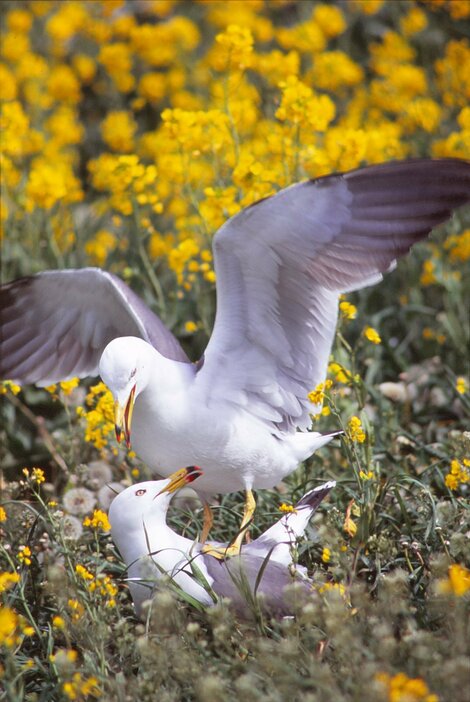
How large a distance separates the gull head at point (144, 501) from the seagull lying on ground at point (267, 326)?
0.13 m

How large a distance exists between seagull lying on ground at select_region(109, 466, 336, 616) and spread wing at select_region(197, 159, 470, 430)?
1.29 ft

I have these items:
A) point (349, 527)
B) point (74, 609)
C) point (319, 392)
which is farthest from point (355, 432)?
point (74, 609)

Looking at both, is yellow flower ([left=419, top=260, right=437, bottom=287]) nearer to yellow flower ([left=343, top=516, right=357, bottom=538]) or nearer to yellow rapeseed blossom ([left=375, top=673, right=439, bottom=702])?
yellow flower ([left=343, top=516, right=357, bottom=538])

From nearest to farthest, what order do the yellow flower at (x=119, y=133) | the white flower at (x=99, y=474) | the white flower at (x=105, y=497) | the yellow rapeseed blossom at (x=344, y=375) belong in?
the yellow rapeseed blossom at (x=344, y=375)
the white flower at (x=105, y=497)
the white flower at (x=99, y=474)
the yellow flower at (x=119, y=133)

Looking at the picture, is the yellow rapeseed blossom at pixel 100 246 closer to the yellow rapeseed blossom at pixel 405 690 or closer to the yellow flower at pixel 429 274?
the yellow flower at pixel 429 274

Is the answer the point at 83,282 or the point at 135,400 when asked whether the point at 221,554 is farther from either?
the point at 83,282

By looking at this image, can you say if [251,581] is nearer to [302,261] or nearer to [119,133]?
[302,261]

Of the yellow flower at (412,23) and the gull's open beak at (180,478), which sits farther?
the yellow flower at (412,23)

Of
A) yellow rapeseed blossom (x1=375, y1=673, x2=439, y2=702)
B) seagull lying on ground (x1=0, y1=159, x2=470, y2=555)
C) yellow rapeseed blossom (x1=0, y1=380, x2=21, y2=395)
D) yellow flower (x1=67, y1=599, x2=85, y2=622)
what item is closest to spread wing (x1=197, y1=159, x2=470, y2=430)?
seagull lying on ground (x1=0, y1=159, x2=470, y2=555)

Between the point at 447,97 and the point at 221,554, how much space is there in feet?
13.1

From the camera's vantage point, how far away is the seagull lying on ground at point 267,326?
320 centimetres

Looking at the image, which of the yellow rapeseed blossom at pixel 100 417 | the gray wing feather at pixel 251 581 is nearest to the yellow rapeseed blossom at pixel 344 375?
the gray wing feather at pixel 251 581

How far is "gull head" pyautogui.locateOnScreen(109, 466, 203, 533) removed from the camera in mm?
3195

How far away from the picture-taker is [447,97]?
636 cm
